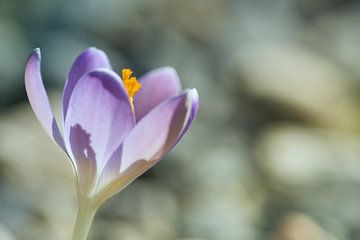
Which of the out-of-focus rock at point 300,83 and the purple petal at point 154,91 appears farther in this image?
the out-of-focus rock at point 300,83

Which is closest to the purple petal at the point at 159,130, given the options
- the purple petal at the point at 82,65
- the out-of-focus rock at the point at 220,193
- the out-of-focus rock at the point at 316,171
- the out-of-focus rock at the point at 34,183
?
the purple petal at the point at 82,65

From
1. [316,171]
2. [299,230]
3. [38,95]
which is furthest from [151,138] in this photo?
[316,171]

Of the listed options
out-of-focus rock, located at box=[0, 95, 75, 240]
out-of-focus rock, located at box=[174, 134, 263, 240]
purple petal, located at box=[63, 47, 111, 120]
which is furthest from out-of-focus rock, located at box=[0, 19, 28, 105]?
purple petal, located at box=[63, 47, 111, 120]

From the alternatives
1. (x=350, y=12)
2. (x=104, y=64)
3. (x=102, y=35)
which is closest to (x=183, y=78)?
(x=102, y=35)

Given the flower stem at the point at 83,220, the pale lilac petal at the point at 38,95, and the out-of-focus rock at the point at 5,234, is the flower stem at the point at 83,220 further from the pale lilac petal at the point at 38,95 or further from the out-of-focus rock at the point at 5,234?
the out-of-focus rock at the point at 5,234

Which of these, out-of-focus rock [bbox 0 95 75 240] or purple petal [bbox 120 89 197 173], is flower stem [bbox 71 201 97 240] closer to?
purple petal [bbox 120 89 197 173]

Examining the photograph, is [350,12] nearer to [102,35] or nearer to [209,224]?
[102,35]

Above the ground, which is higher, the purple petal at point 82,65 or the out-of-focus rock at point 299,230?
the out-of-focus rock at point 299,230
